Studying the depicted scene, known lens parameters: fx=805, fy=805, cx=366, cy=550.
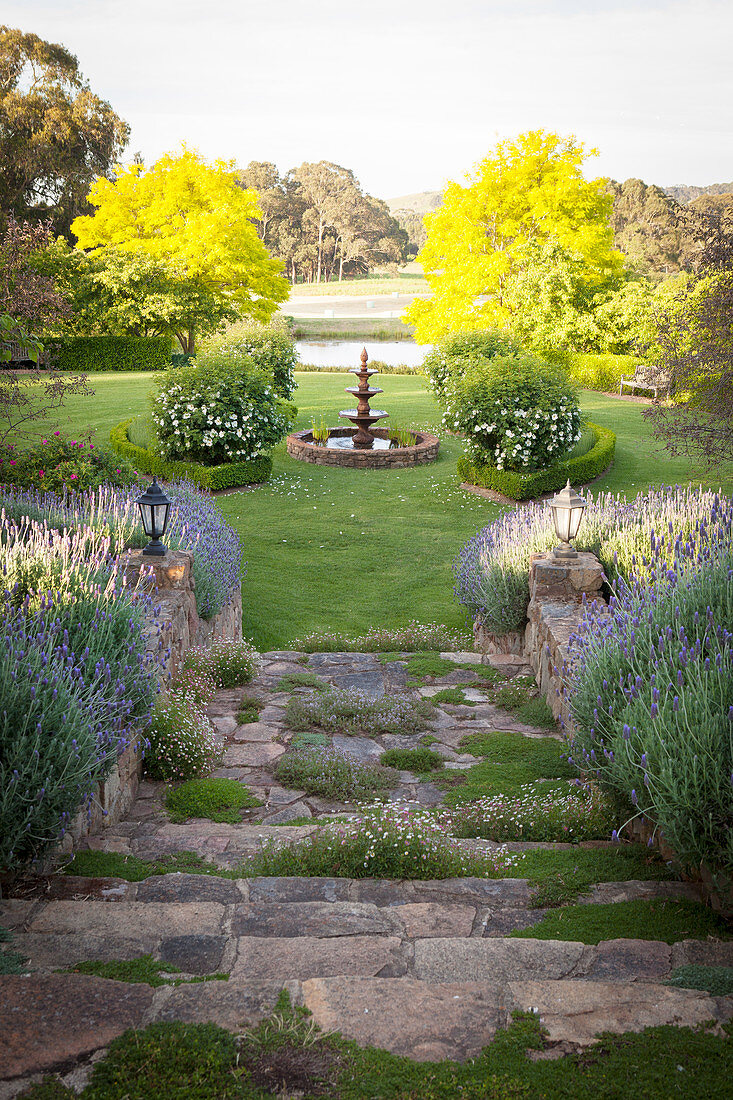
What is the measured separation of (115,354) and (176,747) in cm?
2546

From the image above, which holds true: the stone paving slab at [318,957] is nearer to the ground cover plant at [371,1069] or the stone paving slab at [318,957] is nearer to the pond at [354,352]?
the ground cover plant at [371,1069]

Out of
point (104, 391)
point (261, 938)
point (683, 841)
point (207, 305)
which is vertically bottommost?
point (261, 938)

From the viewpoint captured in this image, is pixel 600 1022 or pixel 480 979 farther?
pixel 480 979

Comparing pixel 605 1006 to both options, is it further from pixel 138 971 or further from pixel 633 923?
pixel 138 971

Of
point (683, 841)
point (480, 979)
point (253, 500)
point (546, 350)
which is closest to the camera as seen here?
point (480, 979)

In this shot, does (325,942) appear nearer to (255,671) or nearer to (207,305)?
(255,671)

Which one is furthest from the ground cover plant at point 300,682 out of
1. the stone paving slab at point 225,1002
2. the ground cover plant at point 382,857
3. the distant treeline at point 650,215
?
the distant treeline at point 650,215

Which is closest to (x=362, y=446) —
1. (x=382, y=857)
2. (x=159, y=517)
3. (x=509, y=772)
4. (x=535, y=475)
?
(x=535, y=475)

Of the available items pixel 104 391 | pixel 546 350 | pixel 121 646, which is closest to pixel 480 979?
pixel 121 646

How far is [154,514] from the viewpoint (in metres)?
6.27

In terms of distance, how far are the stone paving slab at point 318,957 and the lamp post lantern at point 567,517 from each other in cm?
445

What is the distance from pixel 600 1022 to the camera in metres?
2.14

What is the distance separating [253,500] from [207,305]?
16.2 m

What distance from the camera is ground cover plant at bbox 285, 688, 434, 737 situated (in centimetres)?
538
